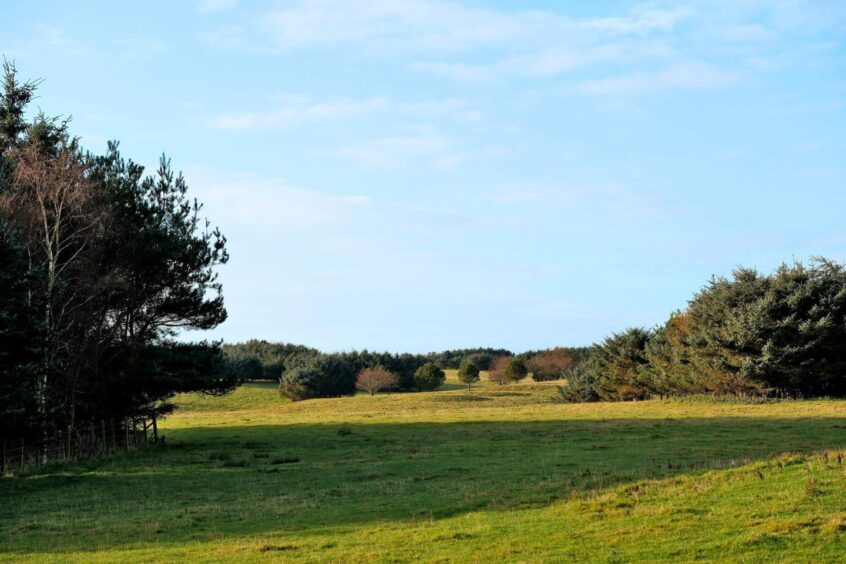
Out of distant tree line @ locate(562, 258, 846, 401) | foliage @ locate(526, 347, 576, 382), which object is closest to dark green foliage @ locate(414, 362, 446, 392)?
foliage @ locate(526, 347, 576, 382)

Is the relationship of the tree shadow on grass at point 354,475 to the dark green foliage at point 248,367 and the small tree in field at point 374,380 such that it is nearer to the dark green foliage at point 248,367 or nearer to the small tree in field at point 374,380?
the small tree in field at point 374,380

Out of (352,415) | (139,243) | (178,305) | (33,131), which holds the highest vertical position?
(33,131)

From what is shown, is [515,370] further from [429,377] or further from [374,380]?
[374,380]

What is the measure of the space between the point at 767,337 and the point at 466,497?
3832cm

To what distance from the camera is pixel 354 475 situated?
983 inches

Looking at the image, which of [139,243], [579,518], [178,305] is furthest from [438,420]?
[579,518]

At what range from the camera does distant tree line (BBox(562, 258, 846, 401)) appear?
164 feet

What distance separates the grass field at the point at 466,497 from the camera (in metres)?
12.5

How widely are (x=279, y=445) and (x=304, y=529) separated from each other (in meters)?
23.3

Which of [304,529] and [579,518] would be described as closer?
[579,518]

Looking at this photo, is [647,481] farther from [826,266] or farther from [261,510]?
[826,266]

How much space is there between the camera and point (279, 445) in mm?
38250

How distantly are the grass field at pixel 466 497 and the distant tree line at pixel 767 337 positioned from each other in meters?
9.86

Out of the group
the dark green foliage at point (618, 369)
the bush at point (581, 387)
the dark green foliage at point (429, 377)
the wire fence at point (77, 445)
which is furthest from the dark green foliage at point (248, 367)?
the wire fence at point (77, 445)
